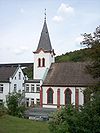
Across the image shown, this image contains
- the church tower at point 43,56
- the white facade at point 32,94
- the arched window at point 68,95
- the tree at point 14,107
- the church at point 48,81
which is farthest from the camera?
the white facade at point 32,94

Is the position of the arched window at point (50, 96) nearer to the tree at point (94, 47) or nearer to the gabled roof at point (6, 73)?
the gabled roof at point (6, 73)

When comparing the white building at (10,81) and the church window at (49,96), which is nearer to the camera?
the church window at (49,96)

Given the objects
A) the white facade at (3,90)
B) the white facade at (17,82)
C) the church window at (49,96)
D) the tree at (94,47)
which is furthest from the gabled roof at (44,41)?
the tree at (94,47)

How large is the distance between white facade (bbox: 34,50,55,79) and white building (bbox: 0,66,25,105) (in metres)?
4.34

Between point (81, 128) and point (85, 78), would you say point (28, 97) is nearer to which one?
point (85, 78)

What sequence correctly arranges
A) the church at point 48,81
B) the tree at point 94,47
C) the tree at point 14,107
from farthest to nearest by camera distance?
the church at point 48,81, the tree at point 14,107, the tree at point 94,47

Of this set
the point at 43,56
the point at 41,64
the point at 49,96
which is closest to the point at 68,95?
the point at 49,96

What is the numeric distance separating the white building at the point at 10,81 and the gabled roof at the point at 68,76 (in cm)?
754

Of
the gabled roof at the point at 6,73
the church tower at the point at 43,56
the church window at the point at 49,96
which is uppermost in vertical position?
the church tower at the point at 43,56

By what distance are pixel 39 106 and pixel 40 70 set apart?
253 inches

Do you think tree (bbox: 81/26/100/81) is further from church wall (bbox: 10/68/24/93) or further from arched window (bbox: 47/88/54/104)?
church wall (bbox: 10/68/24/93)

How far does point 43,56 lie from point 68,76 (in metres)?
6.43

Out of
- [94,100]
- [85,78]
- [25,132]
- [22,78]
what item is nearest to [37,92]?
[22,78]

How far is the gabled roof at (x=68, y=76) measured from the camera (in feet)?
138
